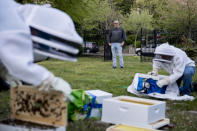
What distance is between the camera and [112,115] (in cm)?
433

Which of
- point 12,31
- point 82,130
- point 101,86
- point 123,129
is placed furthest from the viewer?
point 101,86

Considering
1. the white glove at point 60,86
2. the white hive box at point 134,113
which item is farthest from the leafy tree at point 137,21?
the white glove at point 60,86

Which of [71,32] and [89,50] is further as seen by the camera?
[89,50]

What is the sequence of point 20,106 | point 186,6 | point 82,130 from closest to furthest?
point 20,106 → point 82,130 → point 186,6

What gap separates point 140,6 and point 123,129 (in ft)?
116

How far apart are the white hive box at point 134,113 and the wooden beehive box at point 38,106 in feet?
4.34

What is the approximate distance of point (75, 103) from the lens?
4496mm

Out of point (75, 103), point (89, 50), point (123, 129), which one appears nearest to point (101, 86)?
point (75, 103)

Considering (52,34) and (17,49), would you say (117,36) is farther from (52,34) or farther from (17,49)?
(17,49)

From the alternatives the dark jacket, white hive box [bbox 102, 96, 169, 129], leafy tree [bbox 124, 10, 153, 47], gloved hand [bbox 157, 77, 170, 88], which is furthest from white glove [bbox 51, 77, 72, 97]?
leafy tree [bbox 124, 10, 153, 47]

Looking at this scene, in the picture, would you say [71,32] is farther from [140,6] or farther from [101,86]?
[140,6]

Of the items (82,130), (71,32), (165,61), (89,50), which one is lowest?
(89,50)

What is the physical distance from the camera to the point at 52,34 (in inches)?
114

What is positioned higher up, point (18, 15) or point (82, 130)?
point (18, 15)
